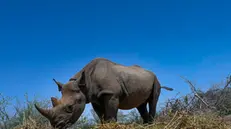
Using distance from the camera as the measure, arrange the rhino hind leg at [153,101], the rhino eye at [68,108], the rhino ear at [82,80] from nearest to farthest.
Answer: the rhino eye at [68,108] → the rhino ear at [82,80] → the rhino hind leg at [153,101]

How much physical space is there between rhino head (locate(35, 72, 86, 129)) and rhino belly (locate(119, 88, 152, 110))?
120cm

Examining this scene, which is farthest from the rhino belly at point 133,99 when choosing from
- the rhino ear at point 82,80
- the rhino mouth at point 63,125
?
the rhino mouth at point 63,125

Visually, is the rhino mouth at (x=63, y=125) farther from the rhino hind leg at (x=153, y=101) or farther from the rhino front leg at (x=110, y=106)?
the rhino hind leg at (x=153, y=101)

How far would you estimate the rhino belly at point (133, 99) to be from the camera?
22.4 feet

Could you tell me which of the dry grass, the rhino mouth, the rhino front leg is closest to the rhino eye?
the rhino mouth

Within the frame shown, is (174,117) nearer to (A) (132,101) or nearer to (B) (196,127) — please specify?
(B) (196,127)

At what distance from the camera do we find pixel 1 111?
6.93 metres

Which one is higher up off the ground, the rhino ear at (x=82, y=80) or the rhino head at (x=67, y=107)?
the rhino ear at (x=82, y=80)

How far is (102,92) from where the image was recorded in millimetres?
6215

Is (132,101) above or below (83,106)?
above

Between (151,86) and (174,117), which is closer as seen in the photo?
(174,117)

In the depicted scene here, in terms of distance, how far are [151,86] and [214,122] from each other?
4.83m

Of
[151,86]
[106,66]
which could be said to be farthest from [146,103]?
[106,66]

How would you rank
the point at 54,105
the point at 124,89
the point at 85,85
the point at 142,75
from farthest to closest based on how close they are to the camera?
1. the point at 142,75
2. the point at 124,89
3. the point at 85,85
4. the point at 54,105
